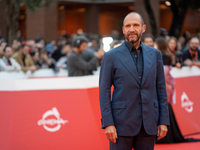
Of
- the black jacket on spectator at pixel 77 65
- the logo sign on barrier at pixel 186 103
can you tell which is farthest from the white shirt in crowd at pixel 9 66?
the logo sign on barrier at pixel 186 103

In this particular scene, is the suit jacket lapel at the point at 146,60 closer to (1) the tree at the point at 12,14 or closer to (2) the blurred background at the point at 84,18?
(1) the tree at the point at 12,14

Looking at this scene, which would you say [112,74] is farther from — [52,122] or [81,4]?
[81,4]

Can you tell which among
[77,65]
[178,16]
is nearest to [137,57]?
[77,65]

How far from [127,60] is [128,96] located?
354mm

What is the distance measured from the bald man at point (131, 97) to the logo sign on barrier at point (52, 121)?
232cm

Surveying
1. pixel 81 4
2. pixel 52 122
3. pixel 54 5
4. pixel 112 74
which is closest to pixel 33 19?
pixel 54 5

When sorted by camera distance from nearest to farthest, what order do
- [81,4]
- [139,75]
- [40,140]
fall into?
[139,75]
[40,140]
[81,4]

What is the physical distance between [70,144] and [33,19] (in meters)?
23.7

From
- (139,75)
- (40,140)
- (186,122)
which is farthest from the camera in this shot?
(186,122)

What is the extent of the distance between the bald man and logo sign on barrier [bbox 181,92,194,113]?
4648mm

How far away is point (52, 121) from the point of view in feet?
18.7

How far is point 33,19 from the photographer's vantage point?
28281mm

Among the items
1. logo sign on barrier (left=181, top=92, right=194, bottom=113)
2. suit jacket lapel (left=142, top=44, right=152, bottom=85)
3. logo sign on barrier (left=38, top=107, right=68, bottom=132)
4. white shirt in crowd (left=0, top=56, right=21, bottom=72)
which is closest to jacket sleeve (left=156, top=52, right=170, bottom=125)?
suit jacket lapel (left=142, top=44, right=152, bottom=85)

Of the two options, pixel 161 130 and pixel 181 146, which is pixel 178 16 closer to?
pixel 181 146
